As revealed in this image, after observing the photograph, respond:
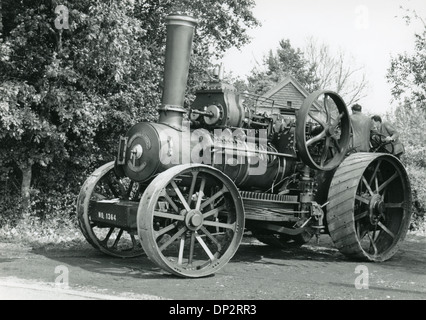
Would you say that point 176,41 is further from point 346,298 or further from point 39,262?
point 346,298

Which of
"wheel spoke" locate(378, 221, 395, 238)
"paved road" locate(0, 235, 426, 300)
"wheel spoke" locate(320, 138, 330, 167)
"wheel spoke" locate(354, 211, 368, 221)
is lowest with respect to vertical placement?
"paved road" locate(0, 235, 426, 300)

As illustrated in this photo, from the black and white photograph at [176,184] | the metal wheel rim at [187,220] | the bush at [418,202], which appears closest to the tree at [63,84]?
the black and white photograph at [176,184]

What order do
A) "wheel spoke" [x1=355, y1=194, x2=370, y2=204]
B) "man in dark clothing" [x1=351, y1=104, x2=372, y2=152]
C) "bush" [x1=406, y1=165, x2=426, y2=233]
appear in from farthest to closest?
1. "bush" [x1=406, y1=165, x2=426, y2=233]
2. "man in dark clothing" [x1=351, y1=104, x2=372, y2=152]
3. "wheel spoke" [x1=355, y1=194, x2=370, y2=204]

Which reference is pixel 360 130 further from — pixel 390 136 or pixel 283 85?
pixel 283 85

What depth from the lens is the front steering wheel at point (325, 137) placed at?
7848 millimetres

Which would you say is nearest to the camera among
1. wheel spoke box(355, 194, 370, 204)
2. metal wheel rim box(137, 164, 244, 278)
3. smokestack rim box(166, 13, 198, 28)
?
metal wheel rim box(137, 164, 244, 278)

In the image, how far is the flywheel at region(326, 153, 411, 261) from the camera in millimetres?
7875

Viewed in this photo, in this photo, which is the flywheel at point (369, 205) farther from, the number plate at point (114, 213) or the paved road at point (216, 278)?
the number plate at point (114, 213)

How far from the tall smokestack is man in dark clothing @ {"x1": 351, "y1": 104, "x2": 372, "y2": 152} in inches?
111

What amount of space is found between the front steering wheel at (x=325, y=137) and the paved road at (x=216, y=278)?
4.51 feet

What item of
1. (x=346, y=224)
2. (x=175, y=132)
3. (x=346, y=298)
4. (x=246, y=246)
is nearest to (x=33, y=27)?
(x=175, y=132)

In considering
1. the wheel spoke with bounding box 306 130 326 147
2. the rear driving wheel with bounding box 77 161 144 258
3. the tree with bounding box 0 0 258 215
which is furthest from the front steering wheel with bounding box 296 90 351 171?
the tree with bounding box 0 0 258 215

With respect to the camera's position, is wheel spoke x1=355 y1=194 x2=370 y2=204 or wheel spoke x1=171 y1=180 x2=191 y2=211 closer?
wheel spoke x1=171 y1=180 x2=191 y2=211

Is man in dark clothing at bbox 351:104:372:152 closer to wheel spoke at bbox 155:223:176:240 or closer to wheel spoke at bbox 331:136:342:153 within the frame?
wheel spoke at bbox 331:136:342:153
